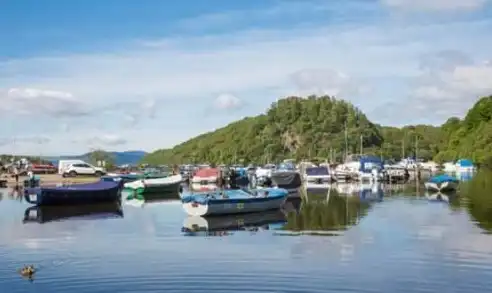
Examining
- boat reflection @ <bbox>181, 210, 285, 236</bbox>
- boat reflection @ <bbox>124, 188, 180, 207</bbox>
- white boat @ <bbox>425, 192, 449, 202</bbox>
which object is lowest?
boat reflection @ <bbox>181, 210, 285, 236</bbox>

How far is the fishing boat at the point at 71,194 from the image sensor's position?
53341 mm

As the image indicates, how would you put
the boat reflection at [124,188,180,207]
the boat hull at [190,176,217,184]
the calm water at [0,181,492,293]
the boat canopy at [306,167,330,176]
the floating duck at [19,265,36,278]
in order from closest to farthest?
the calm water at [0,181,492,293], the floating duck at [19,265,36,278], the boat reflection at [124,188,180,207], the boat hull at [190,176,217,184], the boat canopy at [306,167,330,176]

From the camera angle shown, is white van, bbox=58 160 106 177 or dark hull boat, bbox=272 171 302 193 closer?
dark hull boat, bbox=272 171 302 193

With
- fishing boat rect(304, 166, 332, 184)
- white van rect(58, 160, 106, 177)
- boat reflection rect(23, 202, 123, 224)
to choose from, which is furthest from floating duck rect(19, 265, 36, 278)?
fishing boat rect(304, 166, 332, 184)

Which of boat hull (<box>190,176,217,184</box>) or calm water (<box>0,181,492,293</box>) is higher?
boat hull (<box>190,176,217,184</box>)

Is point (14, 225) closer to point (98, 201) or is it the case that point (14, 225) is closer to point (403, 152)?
point (98, 201)

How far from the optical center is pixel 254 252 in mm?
28594

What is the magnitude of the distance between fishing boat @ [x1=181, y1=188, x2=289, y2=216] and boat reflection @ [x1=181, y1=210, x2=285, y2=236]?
1.75 ft

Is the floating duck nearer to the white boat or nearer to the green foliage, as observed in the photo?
the white boat

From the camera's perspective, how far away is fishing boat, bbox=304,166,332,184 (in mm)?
93875

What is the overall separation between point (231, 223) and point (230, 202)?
14.7ft

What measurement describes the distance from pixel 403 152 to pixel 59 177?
110 meters

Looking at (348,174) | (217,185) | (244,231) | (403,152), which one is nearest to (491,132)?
(403,152)

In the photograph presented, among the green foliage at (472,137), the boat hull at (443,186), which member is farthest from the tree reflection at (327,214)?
the green foliage at (472,137)
